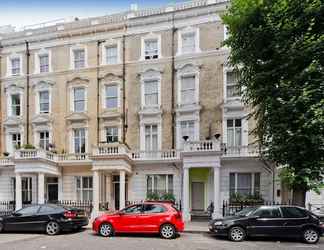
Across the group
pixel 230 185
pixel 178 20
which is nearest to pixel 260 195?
pixel 230 185

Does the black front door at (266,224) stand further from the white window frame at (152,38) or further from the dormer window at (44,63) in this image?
the dormer window at (44,63)

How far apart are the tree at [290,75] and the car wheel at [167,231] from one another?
5270mm

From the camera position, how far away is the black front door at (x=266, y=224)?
12625 millimetres

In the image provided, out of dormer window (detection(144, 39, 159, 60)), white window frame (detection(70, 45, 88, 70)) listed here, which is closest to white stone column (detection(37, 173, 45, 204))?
white window frame (detection(70, 45, 88, 70))

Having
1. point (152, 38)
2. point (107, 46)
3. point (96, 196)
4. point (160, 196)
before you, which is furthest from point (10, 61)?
point (160, 196)

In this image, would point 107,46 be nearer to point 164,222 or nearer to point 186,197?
point 186,197

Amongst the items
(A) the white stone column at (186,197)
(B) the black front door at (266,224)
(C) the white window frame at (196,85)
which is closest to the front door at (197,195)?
(A) the white stone column at (186,197)

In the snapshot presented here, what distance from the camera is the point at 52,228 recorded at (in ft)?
46.5

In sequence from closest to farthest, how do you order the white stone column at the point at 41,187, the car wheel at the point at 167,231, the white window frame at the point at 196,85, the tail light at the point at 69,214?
the car wheel at the point at 167,231 < the tail light at the point at 69,214 < the white stone column at the point at 41,187 < the white window frame at the point at 196,85

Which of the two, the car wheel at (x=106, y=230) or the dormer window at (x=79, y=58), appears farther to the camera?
the dormer window at (x=79, y=58)

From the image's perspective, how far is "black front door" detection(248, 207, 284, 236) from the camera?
41.4ft

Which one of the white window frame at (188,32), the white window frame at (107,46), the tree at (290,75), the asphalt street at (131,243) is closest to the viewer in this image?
the asphalt street at (131,243)

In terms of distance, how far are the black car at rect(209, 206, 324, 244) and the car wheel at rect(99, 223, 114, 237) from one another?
4.50m

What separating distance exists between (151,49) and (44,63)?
882 centimetres
